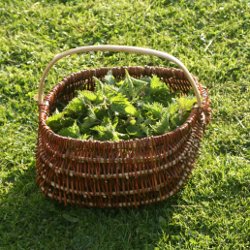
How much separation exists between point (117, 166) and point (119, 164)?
15mm

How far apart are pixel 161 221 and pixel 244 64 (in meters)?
1.72

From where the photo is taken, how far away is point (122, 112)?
3309mm

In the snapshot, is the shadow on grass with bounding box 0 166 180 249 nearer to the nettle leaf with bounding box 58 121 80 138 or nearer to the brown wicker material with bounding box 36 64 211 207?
the brown wicker material with bounding box 36 64 211 207

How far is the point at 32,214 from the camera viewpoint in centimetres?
326

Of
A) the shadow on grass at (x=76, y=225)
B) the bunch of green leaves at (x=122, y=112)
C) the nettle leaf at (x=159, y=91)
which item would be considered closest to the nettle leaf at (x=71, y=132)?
the bunch of green leaves at (x=122, y=112)

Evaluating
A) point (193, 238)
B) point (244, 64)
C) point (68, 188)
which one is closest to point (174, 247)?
point (193, 238)

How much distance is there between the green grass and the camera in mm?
3148

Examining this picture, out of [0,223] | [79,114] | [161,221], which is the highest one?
[79,114]

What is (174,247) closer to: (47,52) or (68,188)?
(68,188)

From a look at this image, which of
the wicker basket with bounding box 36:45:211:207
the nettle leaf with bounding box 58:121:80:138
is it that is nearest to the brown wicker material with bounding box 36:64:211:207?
the wicker basket with bounding box 36:45:211:207

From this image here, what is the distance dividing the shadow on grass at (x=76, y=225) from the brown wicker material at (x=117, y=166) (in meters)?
0.10

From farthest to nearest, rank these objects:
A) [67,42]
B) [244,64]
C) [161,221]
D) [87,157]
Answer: [67,42] < [244,64] < [161,221] < [87,157]

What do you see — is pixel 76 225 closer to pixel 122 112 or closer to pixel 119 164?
pixel 119 164

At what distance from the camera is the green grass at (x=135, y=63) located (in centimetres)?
315
